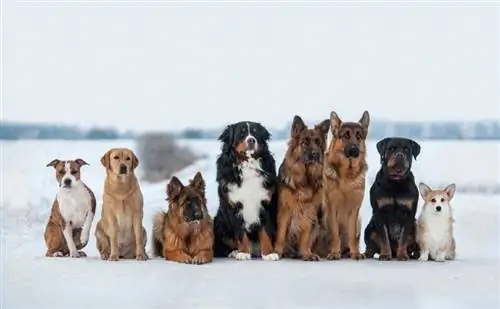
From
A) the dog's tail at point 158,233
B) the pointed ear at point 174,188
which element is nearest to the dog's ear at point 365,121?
the pointed ear at point 174,188

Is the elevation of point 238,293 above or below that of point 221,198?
below

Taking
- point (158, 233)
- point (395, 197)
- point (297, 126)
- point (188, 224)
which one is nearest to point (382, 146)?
point (395, 197)

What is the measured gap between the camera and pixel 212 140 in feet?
18.8

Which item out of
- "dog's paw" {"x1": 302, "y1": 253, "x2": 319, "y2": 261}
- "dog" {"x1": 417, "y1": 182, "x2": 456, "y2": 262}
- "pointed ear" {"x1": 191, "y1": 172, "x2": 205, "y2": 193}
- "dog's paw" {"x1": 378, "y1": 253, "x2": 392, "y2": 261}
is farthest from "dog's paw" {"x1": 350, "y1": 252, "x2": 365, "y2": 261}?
"pointed ear" {"x1": 191, "y1": 172, "x2": 205, "y2": 193}

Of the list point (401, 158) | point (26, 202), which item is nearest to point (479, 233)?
point (401, 158)

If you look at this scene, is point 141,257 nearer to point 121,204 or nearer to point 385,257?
point 121,204

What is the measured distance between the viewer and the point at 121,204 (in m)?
4.54

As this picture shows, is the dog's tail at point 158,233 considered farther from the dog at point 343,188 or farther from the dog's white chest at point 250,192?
the dog at point 343,188

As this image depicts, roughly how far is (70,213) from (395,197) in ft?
6.35

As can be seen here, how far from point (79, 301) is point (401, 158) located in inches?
77.3

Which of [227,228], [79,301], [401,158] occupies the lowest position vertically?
[79,301]

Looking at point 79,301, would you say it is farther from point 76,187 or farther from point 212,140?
point 212,140

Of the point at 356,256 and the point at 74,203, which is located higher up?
the point at 74,203

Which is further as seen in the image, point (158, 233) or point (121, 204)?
point (158, 233)
